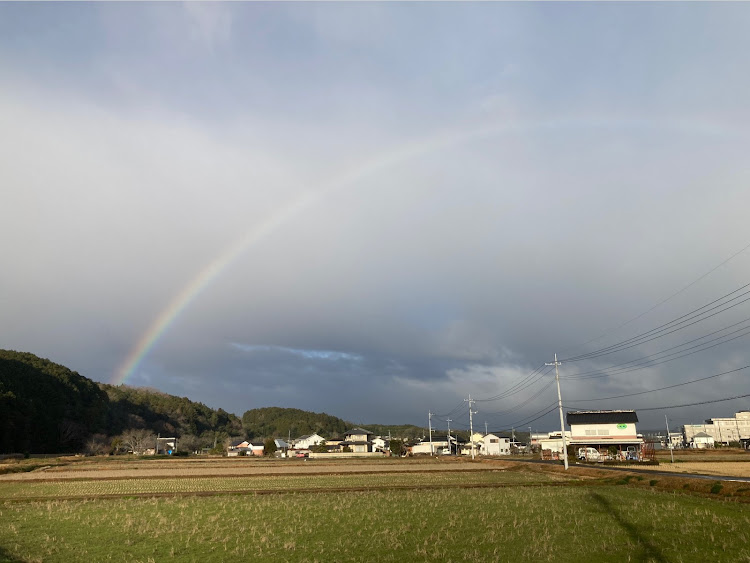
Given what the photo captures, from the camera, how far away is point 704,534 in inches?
737

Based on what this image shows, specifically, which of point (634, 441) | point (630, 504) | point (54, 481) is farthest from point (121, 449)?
point (630, 504)

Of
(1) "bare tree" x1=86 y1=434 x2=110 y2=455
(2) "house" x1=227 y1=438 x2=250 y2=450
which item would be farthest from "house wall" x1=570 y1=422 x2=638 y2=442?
(2) "house" x1=227 y1=438 x2=250 y2=450

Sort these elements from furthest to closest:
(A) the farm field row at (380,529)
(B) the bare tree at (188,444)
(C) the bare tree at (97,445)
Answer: (B) the bare tree at (188,444) < (C) the bare tree at (97,445) < (A) the farm field row at (380,529)

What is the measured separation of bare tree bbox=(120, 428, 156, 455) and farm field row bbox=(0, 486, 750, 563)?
13051 cm

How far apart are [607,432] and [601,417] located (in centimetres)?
295

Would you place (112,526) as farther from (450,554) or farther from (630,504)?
(630,504)

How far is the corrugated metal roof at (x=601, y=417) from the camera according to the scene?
328 feet

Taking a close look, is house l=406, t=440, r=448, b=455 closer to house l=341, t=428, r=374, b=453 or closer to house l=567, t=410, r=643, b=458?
house l=341, t=428, r=374, b=453

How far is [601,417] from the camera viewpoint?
101062 mm

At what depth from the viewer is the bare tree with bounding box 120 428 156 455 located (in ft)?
479

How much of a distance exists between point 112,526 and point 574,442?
94507 millimetres

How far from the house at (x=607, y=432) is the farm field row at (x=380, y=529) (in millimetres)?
75158

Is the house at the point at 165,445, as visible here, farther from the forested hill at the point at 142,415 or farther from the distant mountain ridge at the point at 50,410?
the forested hill at the point at 142,415

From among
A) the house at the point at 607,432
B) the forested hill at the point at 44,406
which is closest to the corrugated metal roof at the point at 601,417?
the house at the point at 607,432
